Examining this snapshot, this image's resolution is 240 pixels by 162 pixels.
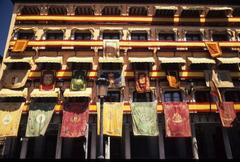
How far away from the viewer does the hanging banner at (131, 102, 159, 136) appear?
790 inches

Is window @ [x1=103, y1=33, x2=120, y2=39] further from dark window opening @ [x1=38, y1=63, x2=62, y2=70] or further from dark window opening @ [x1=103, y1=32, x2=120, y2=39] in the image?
dark window opening @ [x1=38, y1=63, x2=62, y2=70]

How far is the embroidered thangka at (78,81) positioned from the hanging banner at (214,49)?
11.6 meters

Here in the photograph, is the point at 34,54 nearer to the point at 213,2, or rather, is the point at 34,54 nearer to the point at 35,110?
the point at 35,110

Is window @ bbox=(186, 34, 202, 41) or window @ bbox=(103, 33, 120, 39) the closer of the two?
window @ bbox=(103, 33, 120, 39)

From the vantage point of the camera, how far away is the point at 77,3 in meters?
26.9

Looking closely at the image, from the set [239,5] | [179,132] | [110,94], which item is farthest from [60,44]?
[239,5]

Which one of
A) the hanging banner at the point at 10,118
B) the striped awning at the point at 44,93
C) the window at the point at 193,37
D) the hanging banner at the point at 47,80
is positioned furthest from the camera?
the window at the point at 193,37

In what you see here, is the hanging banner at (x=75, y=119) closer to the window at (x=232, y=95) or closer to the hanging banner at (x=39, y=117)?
the hanging banner at (x=39, y=117)

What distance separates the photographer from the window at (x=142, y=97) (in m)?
23.0

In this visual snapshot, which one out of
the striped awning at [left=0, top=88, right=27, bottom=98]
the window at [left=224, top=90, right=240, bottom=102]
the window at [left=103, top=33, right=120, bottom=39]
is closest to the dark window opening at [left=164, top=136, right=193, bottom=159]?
the window at [left=224, top=90, right=240, bottom=102]

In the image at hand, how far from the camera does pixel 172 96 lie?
23219 mm

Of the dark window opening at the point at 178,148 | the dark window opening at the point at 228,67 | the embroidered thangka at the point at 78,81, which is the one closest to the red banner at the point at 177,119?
the dark window opening at the point at 178,148

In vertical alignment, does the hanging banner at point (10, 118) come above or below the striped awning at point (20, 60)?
below

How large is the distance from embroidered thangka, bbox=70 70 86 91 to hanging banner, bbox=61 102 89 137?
1.65 meters
